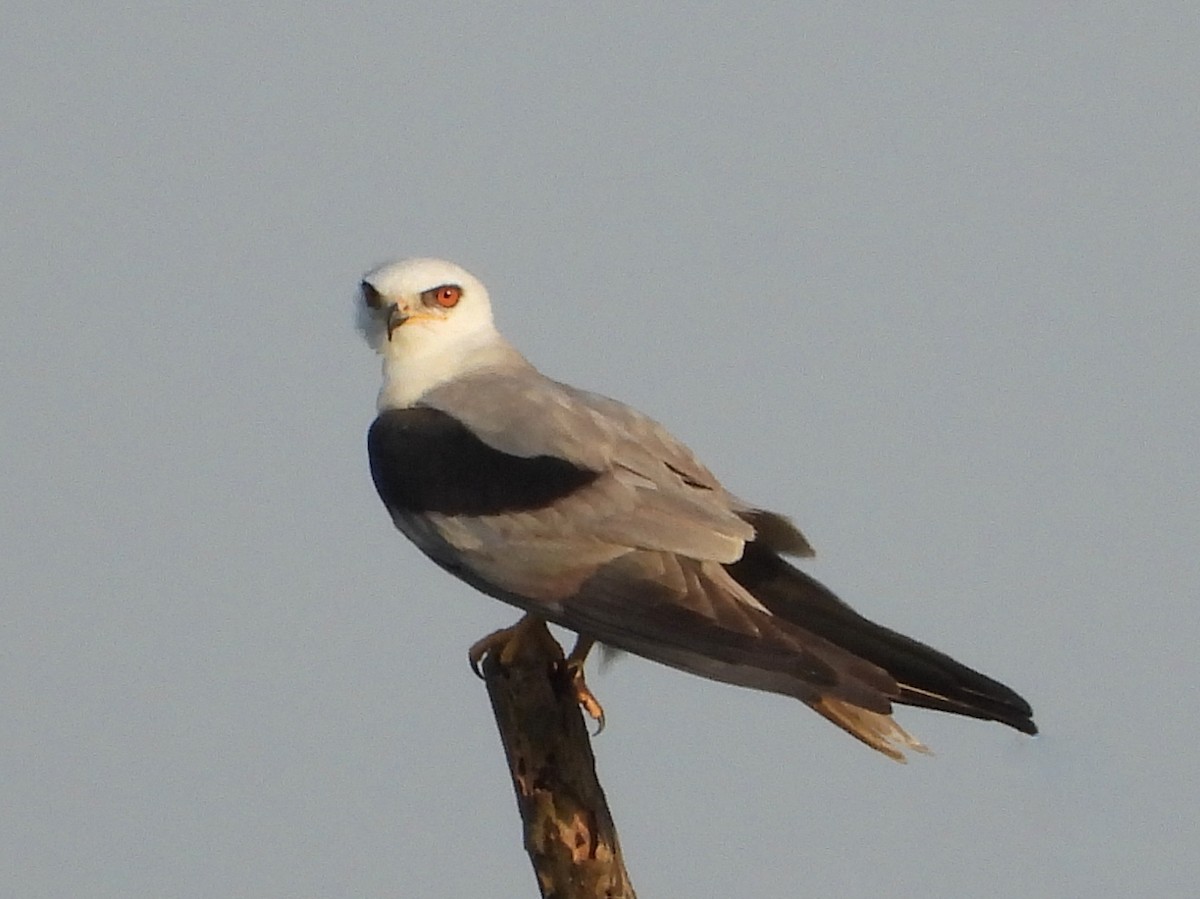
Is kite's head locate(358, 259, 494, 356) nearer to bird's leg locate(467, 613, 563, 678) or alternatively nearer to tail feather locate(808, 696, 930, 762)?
bird's leg locate(467, 613, 563, 678)

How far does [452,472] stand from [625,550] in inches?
27.1

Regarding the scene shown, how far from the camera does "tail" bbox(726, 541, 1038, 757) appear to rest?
548 cm

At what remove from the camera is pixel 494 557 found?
6.04 meters

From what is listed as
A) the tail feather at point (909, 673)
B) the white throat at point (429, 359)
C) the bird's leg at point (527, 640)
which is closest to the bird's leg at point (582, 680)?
the bird's leg at point (527, 640)

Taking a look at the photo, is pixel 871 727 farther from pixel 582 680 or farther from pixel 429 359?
pixel 429 359

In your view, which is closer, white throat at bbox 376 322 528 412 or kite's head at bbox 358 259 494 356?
white throat at bbox 376 322 528 412

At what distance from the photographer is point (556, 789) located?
584cm

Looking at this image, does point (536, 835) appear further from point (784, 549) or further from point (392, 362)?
point (392, 362)

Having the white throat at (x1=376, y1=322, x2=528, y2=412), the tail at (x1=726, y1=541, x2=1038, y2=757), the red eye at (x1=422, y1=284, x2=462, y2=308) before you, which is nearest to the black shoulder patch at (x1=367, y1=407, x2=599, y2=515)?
the white throat at (x1=376, y1=322, x2=528, y2=412)

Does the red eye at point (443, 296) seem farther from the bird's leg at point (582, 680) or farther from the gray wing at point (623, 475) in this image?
Answer: the bird's leg at point (582, 680)

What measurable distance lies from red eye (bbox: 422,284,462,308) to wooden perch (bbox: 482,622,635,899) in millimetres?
1747

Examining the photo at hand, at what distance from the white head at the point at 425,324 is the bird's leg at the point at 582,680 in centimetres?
128

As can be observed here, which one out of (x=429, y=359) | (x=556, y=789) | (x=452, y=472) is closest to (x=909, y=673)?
(x=556, y=789)

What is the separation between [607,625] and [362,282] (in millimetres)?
2307
